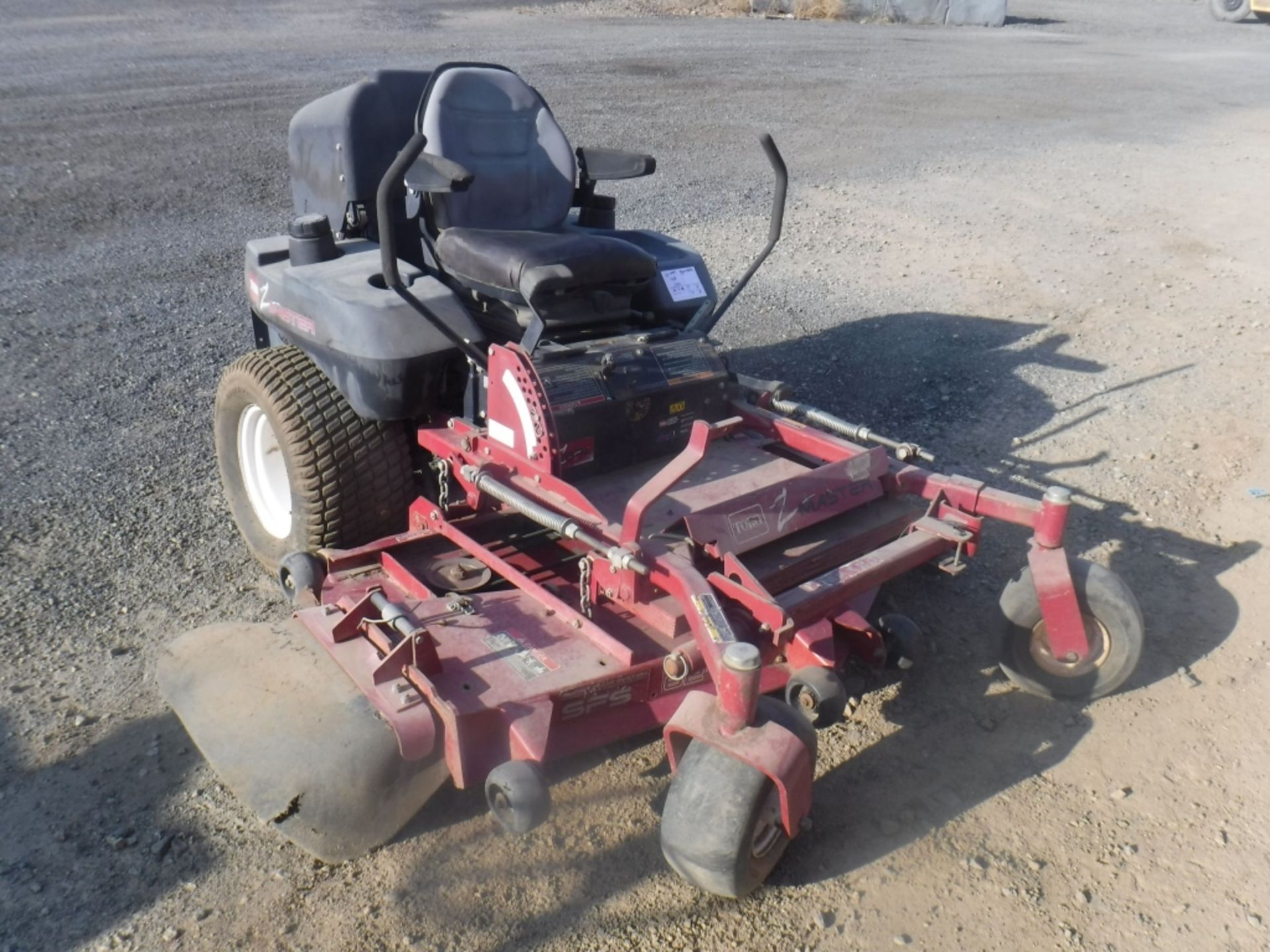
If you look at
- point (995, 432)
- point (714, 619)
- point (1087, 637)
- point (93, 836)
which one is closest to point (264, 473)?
point (93, 836)

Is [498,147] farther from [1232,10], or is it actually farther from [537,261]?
[1232,10]

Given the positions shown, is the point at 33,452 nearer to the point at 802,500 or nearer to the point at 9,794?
the point at 9,794

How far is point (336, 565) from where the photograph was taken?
342 centimetres

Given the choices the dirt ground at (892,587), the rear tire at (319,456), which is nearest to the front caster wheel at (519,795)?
the dirt ground at (892,587)

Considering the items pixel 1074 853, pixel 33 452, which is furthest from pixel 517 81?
pixel 1074 853

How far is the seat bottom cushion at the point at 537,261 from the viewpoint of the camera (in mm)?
3408

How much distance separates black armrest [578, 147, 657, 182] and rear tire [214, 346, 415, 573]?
1.38 meters

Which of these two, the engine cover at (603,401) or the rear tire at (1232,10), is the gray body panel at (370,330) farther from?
the rear tire at (1232,10)

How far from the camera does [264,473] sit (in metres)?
4.16

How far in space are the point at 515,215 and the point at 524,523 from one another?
1.21 meters

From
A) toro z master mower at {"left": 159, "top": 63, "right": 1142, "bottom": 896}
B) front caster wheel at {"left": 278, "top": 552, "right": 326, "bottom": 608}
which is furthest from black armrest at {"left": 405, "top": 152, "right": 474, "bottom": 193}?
front caster wheel at {"left": 278, "top": 552, "right": 326, "bottom": 608}

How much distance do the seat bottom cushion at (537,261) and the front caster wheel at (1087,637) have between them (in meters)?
1.57

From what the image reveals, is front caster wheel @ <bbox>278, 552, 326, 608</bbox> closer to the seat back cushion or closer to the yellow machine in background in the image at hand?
the seat back cushion

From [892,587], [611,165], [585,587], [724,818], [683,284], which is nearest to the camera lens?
[724,818]
